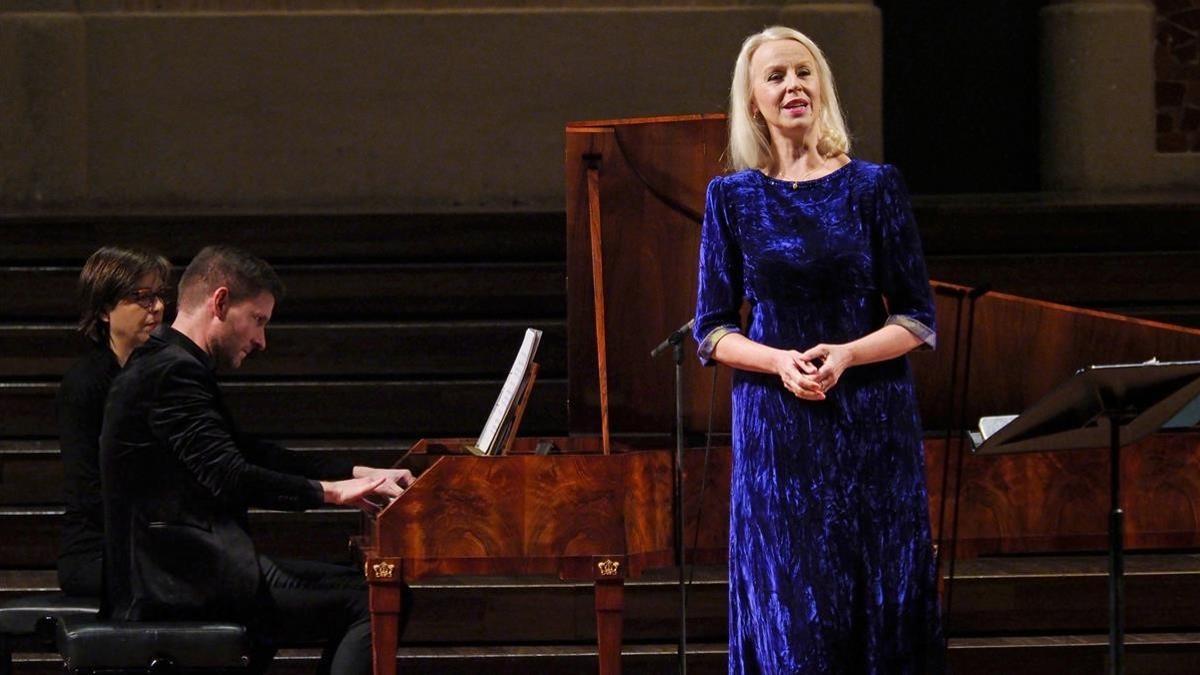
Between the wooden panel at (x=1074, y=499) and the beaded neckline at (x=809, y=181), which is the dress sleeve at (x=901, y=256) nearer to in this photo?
the beaded neckline at (x=809, y=181)

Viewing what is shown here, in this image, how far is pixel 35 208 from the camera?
7.74 meters

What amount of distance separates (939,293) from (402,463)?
1.38 metres

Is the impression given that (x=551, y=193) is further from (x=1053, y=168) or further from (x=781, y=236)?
(x=781, y=236)

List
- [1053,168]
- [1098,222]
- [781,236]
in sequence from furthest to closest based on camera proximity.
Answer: [1053,168], [1098,222], [781,236]

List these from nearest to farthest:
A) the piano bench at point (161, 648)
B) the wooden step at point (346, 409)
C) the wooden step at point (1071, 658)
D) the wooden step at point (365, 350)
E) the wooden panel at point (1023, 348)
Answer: the piano bench at point (161, 648) < the wooden panel at point (1023, 348) < the wooden step at point (1071, 658) < the wooden step at point (346, 409) < the wooden step at point (365, 350)

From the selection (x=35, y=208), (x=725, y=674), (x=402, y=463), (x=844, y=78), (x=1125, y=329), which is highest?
(x=844, y=78)

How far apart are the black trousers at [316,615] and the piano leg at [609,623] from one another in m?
0.47

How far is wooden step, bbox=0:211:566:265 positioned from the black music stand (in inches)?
134

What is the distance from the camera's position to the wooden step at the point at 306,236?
21.7 ft

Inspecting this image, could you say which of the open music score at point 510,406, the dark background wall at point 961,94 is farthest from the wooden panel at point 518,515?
the dark background wall at point 961,94

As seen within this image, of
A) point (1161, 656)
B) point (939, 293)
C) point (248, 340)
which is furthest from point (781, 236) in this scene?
point (1161, 656)

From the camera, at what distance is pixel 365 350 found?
6324 millimetres

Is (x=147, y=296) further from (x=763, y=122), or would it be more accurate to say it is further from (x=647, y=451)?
(x=763, y=122)

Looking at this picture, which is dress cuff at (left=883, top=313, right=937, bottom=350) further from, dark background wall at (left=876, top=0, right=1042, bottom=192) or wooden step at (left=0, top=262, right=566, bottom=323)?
dark background wall at (left=876, top=0, right=1042, bottom=192)
